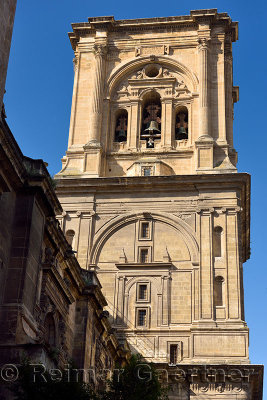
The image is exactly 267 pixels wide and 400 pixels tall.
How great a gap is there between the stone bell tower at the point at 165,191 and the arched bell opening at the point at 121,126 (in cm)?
9

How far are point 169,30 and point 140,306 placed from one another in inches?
748

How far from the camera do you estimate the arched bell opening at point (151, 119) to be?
4847 centimetres

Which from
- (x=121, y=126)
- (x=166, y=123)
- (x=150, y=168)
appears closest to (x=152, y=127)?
(x=166, y=123)

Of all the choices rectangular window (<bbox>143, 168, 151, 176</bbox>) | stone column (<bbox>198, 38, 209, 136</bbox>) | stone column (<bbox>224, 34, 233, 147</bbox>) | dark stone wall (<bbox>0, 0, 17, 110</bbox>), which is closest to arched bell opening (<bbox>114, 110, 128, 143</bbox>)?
rectangular window (<bbox>143, 168, 151, 176</bbox>)

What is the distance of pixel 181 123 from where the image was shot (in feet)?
161

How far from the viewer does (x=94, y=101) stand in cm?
4916

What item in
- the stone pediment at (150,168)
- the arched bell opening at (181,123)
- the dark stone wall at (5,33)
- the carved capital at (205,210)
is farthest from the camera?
the arched bell opening at (181,123)

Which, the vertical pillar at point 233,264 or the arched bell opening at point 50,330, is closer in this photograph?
the arched bell opening at point 50,330

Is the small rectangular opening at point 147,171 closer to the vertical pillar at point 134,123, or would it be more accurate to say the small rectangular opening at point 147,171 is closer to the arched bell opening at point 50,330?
the vertical pillar at point 134,123

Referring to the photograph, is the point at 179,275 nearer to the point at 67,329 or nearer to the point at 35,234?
the point at 67,329

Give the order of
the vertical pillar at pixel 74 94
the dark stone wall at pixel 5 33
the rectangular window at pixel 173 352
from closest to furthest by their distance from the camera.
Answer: the dark stone wall at pixel 5 33 < the rectangular window at pixel 173 352 < the vertical pillar at pixel 74 94

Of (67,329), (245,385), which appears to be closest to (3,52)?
(67,329)

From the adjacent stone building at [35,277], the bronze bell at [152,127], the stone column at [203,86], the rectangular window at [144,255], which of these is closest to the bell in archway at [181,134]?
the bronze bell at [152,127]

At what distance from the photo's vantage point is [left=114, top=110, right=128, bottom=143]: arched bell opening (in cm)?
4912
